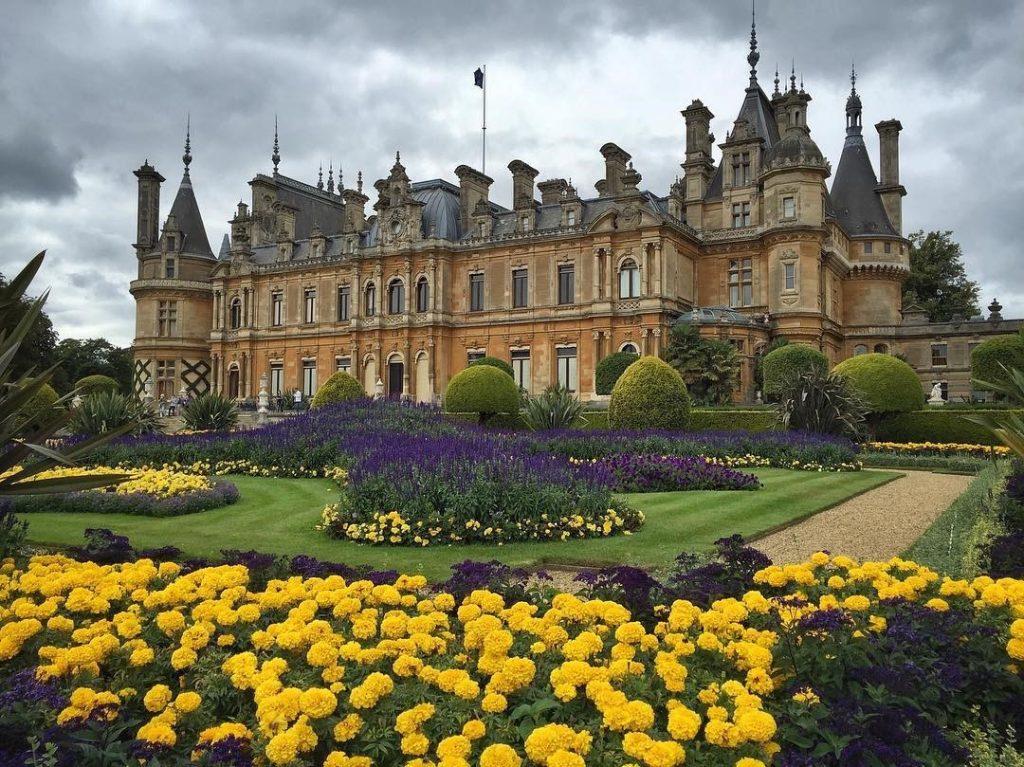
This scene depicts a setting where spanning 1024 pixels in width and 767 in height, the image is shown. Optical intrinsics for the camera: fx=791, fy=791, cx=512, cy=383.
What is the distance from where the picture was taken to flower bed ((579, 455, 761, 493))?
43.4ft

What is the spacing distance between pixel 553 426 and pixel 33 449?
1774 cm

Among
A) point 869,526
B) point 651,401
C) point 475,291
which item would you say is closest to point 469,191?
point 475,291

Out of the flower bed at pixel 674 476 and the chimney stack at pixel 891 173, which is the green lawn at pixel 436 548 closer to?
the flower bed at pixel 674 476

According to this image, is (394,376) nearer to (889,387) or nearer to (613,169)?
(613,169)

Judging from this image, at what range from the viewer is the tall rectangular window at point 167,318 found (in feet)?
164

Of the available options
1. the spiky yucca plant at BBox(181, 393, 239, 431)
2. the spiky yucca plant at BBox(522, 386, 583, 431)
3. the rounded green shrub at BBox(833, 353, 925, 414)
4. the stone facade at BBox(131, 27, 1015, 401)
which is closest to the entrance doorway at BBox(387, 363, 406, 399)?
the stone facade at BBox(131, 27, 1015, 401)

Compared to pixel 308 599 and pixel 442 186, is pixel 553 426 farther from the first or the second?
pixel 442 186

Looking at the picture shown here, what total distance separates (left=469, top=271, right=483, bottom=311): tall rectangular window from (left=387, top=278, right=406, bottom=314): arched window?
3.93 meters

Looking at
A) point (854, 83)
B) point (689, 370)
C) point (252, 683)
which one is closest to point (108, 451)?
point (252, 683)

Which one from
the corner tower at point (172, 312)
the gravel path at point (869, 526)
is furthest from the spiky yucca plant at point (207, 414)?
the corner tower at point (172, 312)

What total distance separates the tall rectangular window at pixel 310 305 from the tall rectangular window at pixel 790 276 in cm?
2594

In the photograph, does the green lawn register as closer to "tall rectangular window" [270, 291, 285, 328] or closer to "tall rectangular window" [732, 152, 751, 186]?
"tall rectangular window" [732, 152, 751, 186]

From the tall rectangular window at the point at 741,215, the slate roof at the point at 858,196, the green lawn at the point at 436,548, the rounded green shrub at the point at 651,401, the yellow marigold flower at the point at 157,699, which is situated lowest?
the green lawn at the point at 436,548

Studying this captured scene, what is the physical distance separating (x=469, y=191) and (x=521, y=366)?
10.4 meters
